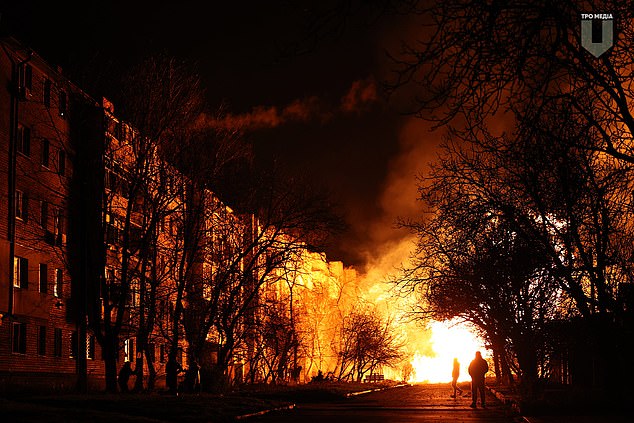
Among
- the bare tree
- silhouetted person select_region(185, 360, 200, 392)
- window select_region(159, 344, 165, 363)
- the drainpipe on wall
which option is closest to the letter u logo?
silhouetted person select_region(185, 360, 200, 392)

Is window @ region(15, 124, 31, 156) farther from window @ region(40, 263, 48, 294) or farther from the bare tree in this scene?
the bare tree

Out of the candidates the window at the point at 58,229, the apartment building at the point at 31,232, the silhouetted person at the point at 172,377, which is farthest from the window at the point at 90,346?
the silhouetted person at the point at 172,377

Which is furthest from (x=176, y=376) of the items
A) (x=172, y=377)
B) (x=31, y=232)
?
(x=31, y=232)

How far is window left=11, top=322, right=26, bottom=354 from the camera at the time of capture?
129 ft

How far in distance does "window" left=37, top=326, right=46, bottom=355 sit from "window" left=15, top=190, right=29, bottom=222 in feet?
17.3

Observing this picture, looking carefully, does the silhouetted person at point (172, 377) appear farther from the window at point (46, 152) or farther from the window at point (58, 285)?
the window at point (46, 152)

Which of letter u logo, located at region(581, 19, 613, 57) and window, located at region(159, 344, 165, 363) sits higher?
letter u logo, located at region(581, 19, 613, 57)

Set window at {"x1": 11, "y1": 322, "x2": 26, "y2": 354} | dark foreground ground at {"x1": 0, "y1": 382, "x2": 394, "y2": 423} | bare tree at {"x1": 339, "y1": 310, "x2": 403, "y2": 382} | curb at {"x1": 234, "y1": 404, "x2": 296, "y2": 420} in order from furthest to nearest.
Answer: bare tree at {"x1": 339, "y1": 310, "x2": 403, "y2": 382}, window at {"x1": 11, "y1": 322, "x2": 26, "y2": 354}, curb at {"x1": 234, "y1": 404, "x2": 296, "y2": 420}, dark foreground ground at {"x1": 0, "y1": 382, "x2": 394, "y2": 423}

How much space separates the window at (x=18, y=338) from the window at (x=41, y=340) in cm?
162

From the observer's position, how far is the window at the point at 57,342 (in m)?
43.8

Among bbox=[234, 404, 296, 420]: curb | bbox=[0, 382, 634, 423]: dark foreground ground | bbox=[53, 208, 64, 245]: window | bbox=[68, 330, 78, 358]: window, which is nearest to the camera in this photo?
bbox=[0, 382, 634, 423]: dark foreground ground

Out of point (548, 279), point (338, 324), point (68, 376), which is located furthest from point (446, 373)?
point (548, 279)

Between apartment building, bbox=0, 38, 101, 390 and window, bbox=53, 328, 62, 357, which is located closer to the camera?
apartment building, bbox=0, 38, 101, 390

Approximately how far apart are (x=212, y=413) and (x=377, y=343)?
5140 cm
